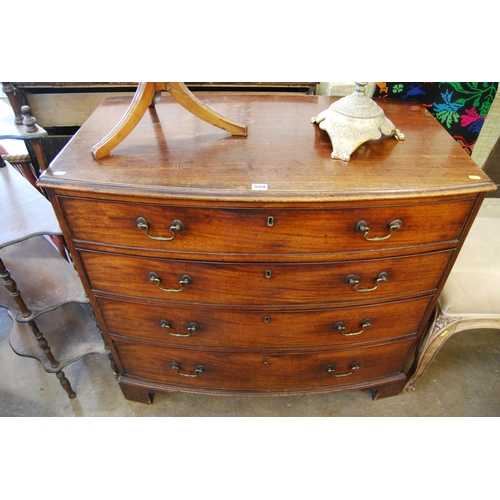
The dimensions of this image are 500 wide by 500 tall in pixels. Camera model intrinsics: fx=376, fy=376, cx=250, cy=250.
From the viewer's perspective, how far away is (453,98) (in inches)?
50.4

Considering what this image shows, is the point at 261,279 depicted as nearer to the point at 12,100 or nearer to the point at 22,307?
the point at 22,307

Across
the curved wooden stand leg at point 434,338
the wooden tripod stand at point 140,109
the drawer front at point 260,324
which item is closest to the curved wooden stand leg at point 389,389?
the curved wooden stand leg at point 434,338

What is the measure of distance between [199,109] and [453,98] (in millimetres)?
894

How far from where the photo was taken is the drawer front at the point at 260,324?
1119mm

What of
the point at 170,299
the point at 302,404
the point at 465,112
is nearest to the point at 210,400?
the point at 302,404

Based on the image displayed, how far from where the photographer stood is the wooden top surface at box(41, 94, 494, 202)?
839 millimetres

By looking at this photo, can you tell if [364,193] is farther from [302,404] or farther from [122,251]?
[302,404]

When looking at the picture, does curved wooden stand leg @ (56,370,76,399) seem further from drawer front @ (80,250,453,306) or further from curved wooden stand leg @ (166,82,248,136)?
curved wooden stand leg @ (166,82,248,136)

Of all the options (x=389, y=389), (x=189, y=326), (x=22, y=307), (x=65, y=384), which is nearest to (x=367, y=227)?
(x=189, y=326)

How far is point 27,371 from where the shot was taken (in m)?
1.64

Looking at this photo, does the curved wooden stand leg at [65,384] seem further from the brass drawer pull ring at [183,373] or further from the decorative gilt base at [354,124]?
the decorative gilt base at [354,124]

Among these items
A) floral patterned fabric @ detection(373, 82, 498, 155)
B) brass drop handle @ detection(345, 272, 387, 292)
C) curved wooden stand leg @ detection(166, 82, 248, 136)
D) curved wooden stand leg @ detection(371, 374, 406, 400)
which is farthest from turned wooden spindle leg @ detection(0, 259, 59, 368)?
floral patterned fabric @ detection(373, 82, 498, 155)

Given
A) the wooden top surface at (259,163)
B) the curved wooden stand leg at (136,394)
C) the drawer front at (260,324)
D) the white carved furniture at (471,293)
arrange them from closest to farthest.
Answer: the wooden top surface at (259,163)
the drawer front at (260,324)
the white carved furniture at (471,293)
the curved wooden stand leg at (136,394)

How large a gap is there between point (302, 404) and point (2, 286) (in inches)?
49.2
